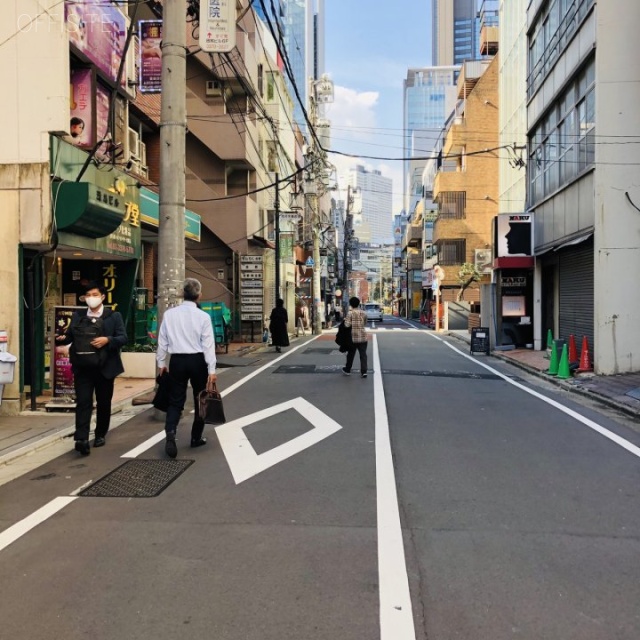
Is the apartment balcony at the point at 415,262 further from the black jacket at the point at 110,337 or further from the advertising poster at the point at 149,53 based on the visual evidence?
the black jacket at the point at 110,337

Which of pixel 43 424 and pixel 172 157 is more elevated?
pixel 172 157

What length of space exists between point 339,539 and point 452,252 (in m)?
51.5

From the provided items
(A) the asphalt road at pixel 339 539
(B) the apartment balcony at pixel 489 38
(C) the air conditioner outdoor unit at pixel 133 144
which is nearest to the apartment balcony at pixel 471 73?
(B) the apartment balcony at pixel 489 38

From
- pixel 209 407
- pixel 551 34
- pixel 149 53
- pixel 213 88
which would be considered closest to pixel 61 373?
pixel 209 407

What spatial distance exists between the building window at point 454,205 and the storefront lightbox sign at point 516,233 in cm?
3096

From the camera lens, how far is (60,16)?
32.2ft

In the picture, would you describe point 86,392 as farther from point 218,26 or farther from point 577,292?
point 577,292

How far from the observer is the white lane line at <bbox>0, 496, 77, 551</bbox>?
4.56m

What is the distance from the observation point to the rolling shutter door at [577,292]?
1766 centimetres

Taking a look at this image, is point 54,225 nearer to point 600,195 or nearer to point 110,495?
point 110,495

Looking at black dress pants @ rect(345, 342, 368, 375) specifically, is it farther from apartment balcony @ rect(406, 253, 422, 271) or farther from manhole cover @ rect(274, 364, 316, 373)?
apartment balcony @ rect(406, 253, 422, 271)

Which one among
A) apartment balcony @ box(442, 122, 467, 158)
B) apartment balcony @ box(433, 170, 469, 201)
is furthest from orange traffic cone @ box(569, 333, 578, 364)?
apartment balcony @ box(442, 122, 467, 158)

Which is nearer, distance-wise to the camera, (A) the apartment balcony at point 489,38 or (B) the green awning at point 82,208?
(B) the green awning at point 82,208

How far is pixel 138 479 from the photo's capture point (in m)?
6.02
